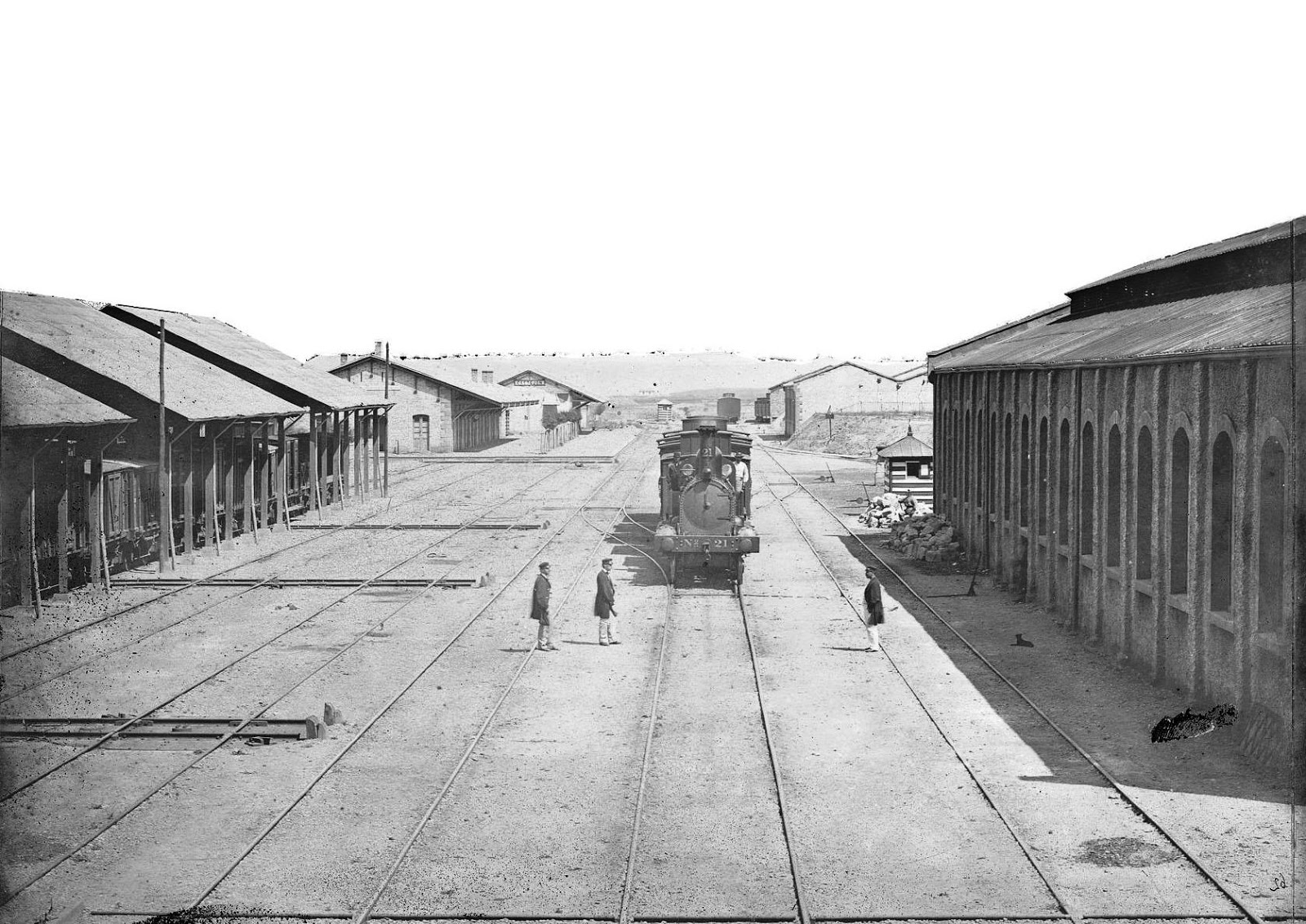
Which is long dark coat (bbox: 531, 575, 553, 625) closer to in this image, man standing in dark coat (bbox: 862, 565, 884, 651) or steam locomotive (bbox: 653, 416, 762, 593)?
man standing in dark coat (bbox: 862, 565, 884, 651)

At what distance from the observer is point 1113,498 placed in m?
22.0

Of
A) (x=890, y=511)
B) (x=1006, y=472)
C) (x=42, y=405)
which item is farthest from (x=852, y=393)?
(x=42, y=405)

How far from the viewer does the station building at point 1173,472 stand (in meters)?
15.4

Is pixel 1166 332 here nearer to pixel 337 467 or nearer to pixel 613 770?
pixel 613 770

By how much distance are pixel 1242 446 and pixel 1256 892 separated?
6.22 m

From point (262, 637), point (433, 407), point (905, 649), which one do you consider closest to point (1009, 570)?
point (905, 649)

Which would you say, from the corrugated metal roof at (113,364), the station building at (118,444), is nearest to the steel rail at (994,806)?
the station building at (118,444)

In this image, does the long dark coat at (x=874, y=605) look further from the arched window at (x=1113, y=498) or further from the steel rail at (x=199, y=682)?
the steel rail at (x=199, y=682)

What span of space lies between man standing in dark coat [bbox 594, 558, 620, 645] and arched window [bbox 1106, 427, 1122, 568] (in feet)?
26.7

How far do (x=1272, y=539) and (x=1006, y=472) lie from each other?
14227 mm

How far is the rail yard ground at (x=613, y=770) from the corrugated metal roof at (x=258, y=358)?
48.4 ft

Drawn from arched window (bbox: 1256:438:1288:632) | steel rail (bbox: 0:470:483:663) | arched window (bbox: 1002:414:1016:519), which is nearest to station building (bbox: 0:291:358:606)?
steel rail (bbox: 0:470:483:663)

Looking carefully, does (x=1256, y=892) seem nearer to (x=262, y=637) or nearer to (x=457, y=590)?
(x=262, y=637)

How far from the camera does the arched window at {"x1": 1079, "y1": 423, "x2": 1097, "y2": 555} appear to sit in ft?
76.0
